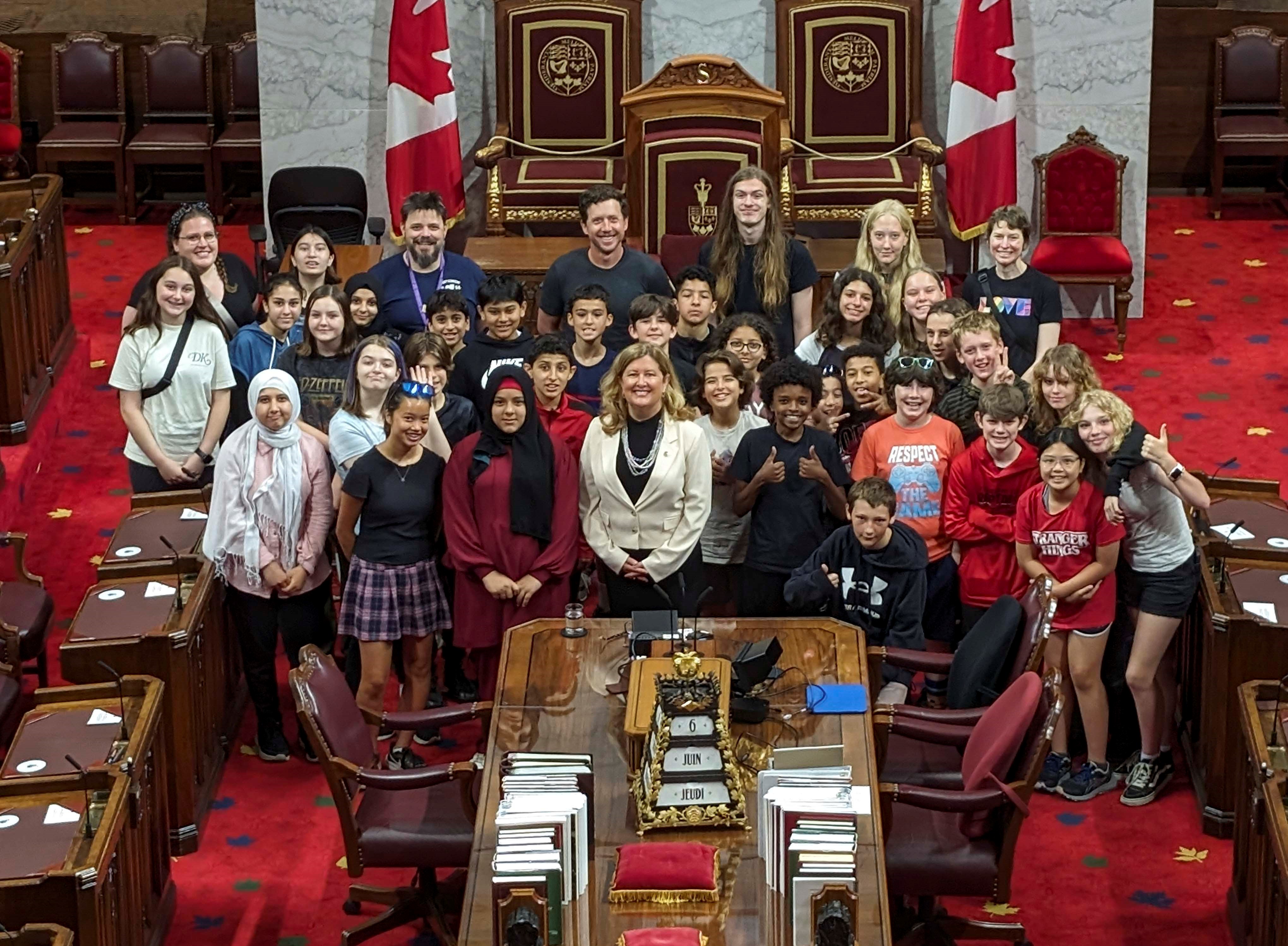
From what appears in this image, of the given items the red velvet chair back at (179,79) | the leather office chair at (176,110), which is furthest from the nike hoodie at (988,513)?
the red velvet chair back at (179,79)

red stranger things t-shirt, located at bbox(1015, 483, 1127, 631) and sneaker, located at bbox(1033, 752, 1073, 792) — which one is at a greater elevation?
red stranger things t-shirt, located at bbox(1015, 483, 1127, 631)

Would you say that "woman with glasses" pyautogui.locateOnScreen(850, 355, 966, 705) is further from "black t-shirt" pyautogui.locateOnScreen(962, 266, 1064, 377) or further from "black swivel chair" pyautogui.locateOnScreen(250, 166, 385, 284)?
"black swivel chair" pyautogui.locateOnScreen(250, 166, 385, 284)

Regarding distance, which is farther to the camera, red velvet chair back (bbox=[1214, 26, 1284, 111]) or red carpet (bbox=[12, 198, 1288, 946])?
red velvet chair back (bbox=[1214, 26, 1284, 111])

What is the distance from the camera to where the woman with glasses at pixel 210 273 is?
7.58 meters

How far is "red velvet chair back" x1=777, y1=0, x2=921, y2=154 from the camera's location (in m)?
10.8

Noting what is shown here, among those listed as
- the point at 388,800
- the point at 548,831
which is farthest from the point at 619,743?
the point at 548,831

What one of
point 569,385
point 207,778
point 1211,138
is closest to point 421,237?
point 569,385

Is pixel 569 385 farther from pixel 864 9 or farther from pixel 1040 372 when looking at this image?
pixel 864 9

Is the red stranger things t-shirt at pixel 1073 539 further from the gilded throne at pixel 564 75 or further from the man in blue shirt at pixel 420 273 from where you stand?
the gilded throne at pixel 564 75

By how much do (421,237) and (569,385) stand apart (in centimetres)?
115

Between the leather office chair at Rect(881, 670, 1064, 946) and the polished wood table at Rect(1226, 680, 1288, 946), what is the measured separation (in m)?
0.57

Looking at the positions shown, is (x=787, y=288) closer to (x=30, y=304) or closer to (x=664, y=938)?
(x=30, y=304)

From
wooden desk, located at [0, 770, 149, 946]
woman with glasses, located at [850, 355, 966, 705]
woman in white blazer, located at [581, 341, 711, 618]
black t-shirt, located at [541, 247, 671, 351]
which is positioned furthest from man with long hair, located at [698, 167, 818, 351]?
wooden desk, located at [0, 770, 149, 946]

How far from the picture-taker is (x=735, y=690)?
5609 mm
